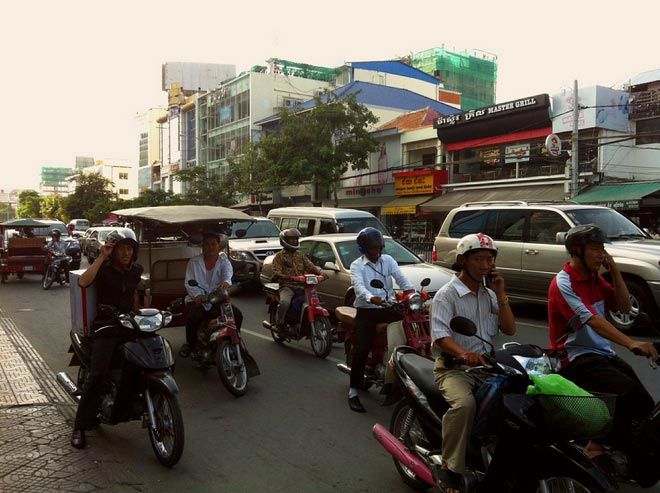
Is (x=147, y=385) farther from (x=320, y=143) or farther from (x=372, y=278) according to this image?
(x=320, y=143)

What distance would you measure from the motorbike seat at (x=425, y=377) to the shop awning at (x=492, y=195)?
2047 cm

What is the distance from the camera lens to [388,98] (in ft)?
128

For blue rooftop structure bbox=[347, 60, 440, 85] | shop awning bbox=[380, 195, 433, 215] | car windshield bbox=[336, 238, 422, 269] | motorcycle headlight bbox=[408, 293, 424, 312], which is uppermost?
blue rooftop structure bbox=[347, 60, 440, 85]

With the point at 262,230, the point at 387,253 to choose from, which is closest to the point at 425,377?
the point at 387,253

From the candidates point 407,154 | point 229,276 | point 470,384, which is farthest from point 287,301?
point 407,154

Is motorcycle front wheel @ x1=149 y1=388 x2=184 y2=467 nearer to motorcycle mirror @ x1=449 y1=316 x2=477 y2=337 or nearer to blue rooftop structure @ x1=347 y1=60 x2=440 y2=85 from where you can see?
motorcycle mirror @ x1=449 y1=316 x2=477 y2=337

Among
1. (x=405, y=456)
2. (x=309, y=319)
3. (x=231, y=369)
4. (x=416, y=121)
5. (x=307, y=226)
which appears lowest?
(x=231, y=369)

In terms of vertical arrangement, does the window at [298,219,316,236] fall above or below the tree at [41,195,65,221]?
below

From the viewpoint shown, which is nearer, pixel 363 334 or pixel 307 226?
pixel 363 334

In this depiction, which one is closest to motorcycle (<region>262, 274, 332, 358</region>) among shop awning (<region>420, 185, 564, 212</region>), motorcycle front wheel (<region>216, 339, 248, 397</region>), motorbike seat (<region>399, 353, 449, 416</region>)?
motorcycle front wheel (<region>216, 339, 248, 397</region>)

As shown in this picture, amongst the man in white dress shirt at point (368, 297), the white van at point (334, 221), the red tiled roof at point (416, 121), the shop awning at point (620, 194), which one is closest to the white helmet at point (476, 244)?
the man in white dress shirt at point (368, 297)

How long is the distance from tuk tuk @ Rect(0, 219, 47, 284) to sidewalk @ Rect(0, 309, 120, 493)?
33.7 ft

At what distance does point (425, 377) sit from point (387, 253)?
600 centimetres

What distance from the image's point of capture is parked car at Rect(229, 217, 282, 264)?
1323 centimetres
